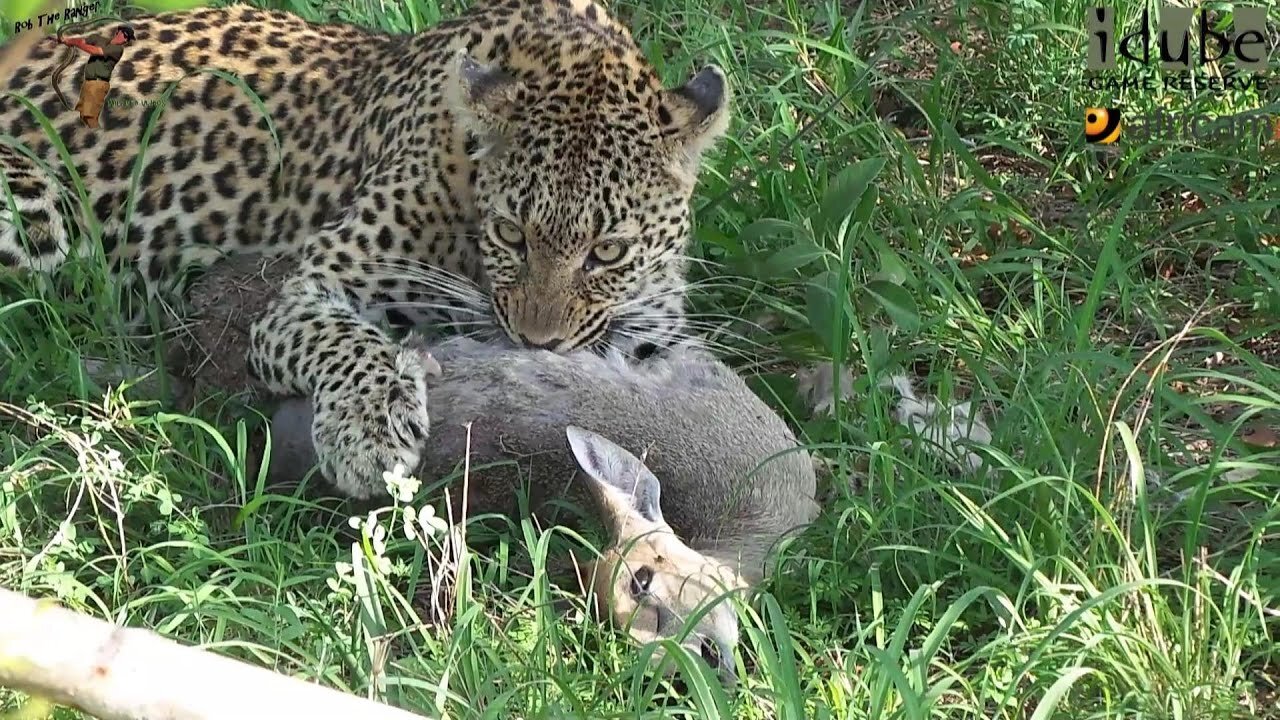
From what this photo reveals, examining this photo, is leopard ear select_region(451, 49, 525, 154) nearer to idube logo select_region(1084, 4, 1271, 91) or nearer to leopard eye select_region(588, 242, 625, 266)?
leopard eye select_region(588, 242, 625, 266)

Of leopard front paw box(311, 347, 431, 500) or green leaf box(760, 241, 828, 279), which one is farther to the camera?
green leaf box(760, 241, 828, 279)

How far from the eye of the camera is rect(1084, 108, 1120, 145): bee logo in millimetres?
6977

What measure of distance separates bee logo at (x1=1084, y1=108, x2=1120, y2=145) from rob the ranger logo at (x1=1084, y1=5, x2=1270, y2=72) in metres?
0.23

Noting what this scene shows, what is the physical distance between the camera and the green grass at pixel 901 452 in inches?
159

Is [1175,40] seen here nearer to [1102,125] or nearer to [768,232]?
[1102,125]

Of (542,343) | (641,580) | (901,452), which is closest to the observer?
(641,580)

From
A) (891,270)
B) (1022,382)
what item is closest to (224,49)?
(891,270)

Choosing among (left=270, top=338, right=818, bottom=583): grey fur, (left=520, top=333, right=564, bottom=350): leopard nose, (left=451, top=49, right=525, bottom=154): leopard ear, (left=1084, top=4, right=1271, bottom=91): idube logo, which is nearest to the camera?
(left=270, top=338, right=818, bottom=583): grey fur

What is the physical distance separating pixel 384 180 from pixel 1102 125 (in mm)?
3190

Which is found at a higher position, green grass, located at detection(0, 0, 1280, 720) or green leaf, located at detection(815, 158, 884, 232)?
green leaf, located at detection(815, 158, 884, 232)

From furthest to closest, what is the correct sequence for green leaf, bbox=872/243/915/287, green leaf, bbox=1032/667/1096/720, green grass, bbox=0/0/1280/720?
green leaf, bbox=872/243/915/287
green grass, bbox=0/0/1280/720
green leaf, bbox=1032/667/1096/720

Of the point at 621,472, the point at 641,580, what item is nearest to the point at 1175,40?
the point at 621,472

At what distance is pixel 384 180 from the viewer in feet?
19.4

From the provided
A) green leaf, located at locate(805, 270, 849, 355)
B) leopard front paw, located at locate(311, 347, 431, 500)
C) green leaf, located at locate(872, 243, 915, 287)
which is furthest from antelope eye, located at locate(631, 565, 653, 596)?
green leaf, located at locate(872, 243, 915, 287)
